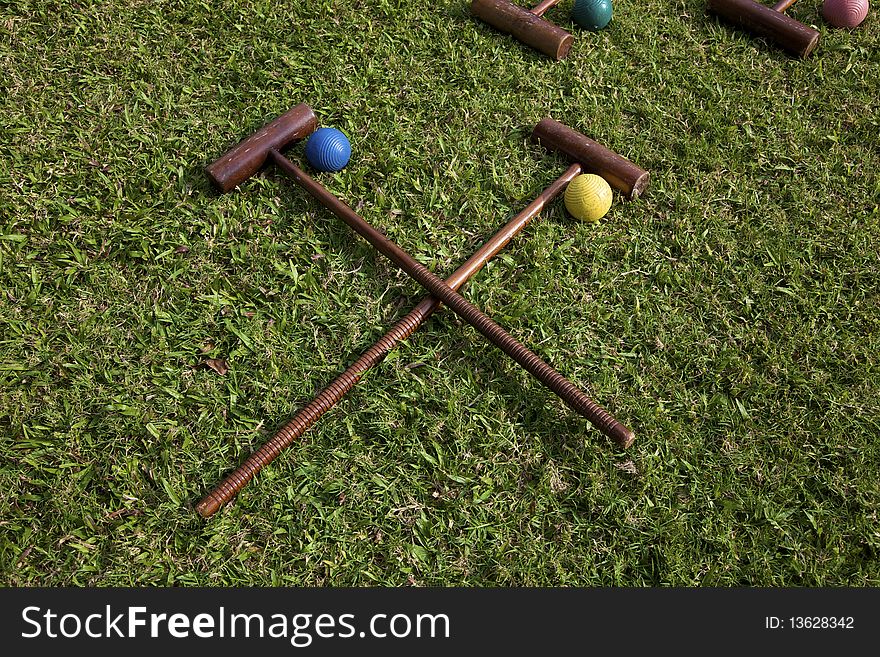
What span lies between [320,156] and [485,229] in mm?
934

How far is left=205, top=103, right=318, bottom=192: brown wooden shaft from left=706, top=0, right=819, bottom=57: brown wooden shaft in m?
2.82

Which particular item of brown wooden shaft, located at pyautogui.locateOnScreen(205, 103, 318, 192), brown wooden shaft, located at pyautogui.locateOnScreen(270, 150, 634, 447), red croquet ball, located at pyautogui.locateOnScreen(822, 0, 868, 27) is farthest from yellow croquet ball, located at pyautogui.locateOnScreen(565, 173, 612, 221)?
red croquet ball, located at pyautogui.locateOnScreen(822, 0, 868, 27)

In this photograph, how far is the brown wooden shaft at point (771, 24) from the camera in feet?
15.0

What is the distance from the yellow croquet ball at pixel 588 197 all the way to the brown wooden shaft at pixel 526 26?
1129 millimetres

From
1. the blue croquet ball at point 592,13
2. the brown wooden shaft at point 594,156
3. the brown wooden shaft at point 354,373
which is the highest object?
the blue croquet ball at point 592,13

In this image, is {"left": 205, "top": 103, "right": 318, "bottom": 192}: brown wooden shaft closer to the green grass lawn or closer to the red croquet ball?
the green grass lawn

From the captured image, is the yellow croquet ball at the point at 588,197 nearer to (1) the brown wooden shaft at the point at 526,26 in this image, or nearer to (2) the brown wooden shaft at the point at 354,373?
(2) the brown wooden shaft at the point at 354,373

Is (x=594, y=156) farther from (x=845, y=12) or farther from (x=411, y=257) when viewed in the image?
(x=845, y=12)

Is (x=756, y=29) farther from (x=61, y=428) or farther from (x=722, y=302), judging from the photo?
Answer: (x=61, y=428)

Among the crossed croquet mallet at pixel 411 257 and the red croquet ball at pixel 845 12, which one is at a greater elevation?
the red croquet ball at pixel 845 12

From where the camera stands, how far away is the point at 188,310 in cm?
344

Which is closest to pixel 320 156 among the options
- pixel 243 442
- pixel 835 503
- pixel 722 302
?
pixel 243 442

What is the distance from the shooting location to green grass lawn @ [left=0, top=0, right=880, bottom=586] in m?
2.96

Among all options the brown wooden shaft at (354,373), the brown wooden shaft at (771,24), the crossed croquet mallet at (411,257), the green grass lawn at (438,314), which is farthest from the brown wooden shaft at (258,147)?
the brown wooden shaft at (771,24)
